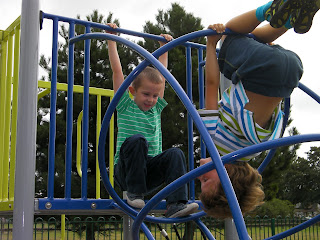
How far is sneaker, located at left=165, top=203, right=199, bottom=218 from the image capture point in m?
2.76

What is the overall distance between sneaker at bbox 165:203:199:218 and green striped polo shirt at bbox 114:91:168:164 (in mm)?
529

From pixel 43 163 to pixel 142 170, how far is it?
8940 mm

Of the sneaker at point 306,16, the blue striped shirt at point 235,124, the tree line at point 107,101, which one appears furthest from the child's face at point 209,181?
the tree line at point 107,101

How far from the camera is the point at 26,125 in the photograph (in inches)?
103

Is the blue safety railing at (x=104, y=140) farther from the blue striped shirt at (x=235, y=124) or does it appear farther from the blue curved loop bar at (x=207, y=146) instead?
the blue striped shirt at (x=235, y=124)

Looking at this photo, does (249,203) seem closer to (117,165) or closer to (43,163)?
(117,165)

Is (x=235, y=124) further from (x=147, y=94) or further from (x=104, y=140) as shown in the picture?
(x=147, y=94)

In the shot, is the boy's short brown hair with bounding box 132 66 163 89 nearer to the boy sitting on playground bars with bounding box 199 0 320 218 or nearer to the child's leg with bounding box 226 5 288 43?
the boy sitting on playground bars with bounding box 199 0 320 218

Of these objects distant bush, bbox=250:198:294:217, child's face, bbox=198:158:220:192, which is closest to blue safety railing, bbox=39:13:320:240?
child's face, bbox=198:158:220:192

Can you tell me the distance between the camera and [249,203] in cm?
252

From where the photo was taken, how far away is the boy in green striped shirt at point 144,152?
9.38 ft

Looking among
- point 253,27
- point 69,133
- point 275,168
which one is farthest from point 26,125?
point 275,168

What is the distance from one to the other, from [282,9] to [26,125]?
1.48 meters

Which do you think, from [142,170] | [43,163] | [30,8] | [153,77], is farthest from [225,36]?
[43,163]
